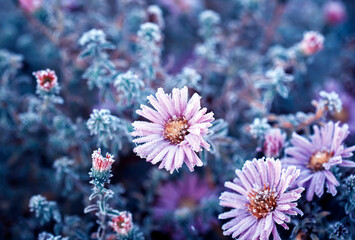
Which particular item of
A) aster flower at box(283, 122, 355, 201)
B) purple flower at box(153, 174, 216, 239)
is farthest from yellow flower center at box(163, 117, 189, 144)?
purple flower at box(153, 174, 216, 239)

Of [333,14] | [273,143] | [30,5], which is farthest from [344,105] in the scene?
[30,5]

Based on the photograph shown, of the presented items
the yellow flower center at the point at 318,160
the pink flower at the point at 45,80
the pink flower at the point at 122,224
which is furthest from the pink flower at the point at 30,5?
the yellow flower center at the point at 318,160

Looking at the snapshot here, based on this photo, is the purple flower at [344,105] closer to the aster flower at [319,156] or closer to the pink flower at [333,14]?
the pink flower at [333,14]

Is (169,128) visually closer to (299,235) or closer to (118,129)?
(118,129)

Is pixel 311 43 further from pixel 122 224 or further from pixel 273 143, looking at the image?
pixel 122 224

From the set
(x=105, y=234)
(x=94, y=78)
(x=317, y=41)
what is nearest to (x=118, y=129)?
(x=94, y=78)

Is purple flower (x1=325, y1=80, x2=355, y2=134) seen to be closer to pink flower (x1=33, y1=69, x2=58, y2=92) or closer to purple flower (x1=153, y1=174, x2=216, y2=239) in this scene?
purple flower (x1=153, y1=174, x2=216, y2=239)
